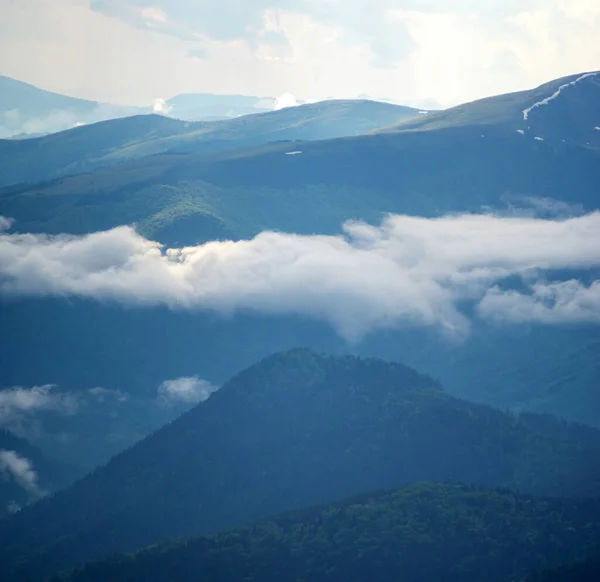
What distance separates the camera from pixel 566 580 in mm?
199250
